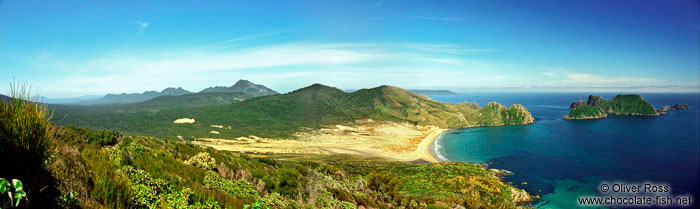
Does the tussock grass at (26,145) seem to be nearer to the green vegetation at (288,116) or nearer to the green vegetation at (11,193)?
the green vegetation at (11,193)

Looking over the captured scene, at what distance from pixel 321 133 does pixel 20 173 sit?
334 feet

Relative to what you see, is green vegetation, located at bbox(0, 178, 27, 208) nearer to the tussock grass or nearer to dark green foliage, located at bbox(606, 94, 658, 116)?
the tussock grass

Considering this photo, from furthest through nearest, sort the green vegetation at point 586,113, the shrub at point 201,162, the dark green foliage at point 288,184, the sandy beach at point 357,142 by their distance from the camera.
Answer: the green vegetation at point 586,113 → the sandy beach at point 357,142 → the dark green foliage at point 288,184 → the shrub at point 201,162

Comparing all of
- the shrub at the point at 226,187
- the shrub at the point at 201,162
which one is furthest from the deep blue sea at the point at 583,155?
the shrub at the point at 201,162

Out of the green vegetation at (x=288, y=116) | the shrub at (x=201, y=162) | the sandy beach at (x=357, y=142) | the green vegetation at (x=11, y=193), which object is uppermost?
the green vegetation at (x=11, y=193)

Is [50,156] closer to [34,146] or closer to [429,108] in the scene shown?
[34,146]

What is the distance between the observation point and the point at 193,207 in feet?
16.8

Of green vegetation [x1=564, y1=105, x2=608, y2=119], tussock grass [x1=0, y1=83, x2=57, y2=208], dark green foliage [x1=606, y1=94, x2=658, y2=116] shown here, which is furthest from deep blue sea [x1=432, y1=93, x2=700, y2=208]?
tussock grass [x1=0, y1=83, x2=57, y2=208]

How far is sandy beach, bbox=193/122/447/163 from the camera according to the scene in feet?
231

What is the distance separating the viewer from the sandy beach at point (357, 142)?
70438mm

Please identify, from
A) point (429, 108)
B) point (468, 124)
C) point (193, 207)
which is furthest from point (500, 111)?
point (193, 207)

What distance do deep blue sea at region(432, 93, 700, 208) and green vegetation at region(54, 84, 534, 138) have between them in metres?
23.9

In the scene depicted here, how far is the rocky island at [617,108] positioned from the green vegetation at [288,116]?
97.3 ft

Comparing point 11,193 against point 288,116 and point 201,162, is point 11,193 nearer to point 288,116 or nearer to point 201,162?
point 201,162
